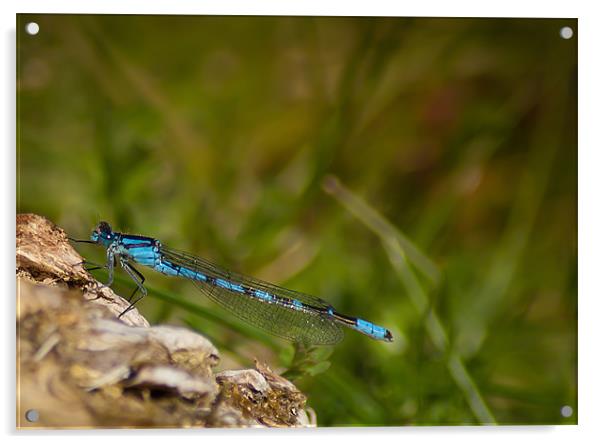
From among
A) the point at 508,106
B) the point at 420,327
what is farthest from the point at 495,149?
the point at 420,327

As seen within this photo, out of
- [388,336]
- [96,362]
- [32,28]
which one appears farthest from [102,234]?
[388,336]

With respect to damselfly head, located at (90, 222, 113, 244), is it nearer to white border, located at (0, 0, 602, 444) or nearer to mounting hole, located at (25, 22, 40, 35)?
white border, located at (0, 0, 602, 444)

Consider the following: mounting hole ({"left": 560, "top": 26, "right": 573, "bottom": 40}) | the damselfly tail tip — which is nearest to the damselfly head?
the damselfly tail tip

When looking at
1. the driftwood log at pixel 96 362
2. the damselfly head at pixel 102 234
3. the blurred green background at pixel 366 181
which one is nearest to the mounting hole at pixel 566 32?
the blurred green background at pixel 366 181

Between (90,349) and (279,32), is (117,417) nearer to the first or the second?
(90,349)

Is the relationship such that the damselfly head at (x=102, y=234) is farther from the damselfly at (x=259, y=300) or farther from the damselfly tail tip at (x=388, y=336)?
the damselfly tail tip at (x=388, y=336)

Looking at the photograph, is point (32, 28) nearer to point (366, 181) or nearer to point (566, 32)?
point (366, 181)
